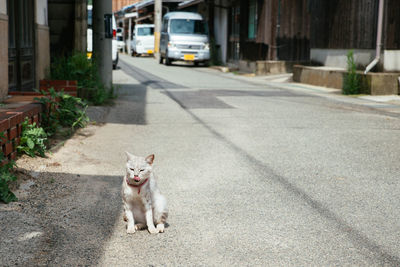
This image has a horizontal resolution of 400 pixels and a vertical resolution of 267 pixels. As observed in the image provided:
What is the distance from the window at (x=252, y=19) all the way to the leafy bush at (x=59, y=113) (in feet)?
56.0

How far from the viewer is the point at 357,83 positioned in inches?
536

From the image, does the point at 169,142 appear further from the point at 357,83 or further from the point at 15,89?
the point at 357,83

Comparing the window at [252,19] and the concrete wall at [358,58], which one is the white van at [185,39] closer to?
the window at [252,19]

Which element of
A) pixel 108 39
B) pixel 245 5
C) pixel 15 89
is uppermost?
pixel 245 5

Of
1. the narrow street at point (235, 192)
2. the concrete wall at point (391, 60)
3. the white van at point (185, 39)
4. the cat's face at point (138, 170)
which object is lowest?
the narrow street at point (235, 192)

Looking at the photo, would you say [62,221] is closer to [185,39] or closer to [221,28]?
[185,39]

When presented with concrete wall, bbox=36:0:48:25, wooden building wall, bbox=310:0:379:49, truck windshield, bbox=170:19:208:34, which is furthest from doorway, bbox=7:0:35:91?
truck windshield, bbox=170:19:208:34

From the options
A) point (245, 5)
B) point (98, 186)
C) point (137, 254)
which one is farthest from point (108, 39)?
point (245, 5)

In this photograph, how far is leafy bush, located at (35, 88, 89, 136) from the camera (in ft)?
22.4

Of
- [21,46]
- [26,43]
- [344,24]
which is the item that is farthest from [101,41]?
[344,24]

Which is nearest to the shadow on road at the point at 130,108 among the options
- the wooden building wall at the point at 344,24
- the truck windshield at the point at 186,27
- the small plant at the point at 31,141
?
the small plant at the point at 31,141

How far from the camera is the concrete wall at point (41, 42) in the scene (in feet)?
31.7

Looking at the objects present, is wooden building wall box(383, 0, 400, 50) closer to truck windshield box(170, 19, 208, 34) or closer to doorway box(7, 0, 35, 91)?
doorway box(7, 0, 35, 91)

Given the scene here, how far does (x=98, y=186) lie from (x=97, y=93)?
541 cm
